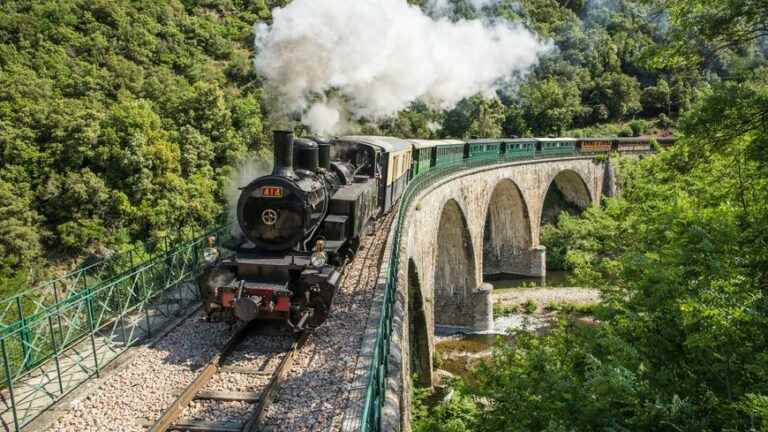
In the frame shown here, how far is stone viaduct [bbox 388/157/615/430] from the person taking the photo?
12977mm

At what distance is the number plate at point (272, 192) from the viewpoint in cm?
771

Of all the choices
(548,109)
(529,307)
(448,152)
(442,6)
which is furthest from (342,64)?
(442,6)

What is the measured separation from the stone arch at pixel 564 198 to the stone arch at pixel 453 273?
19.4 meters

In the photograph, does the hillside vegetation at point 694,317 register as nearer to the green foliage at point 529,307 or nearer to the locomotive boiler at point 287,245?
the locomotive boiler at point 287,245

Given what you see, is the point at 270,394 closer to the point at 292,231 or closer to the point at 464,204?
the point at 292,231

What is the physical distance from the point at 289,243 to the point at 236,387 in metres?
2.48

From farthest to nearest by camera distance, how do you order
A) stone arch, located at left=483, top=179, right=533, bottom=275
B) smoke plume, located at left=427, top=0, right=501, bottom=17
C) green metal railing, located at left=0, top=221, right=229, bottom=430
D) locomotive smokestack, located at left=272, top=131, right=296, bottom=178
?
smoke plume, located at left=427, top=0, right=501, bottom=17 → stone arch, located at left=483, top=179, right=533, bottom=275 → locomotive smokestack, located at left=272, top=131, right=296, bottom=178 → green metal railing, located at left=0, top=221, right=229, bottom=430

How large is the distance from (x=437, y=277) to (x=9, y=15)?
39.1m

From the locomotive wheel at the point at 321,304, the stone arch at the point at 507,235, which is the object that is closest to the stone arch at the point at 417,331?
the locomotive wheel at the point at 321,304

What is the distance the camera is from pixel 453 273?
920 inches

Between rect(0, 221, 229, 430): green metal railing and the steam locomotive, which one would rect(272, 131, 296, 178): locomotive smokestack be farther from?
rect(0, 221, 229, 430): green metal railing

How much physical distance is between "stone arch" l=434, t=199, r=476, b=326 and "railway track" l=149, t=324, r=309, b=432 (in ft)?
51.7

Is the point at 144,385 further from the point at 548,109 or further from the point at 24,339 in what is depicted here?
the point at 548,109

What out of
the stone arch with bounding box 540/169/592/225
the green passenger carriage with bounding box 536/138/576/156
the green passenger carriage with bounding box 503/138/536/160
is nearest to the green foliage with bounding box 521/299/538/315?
the green passenger carriage with bounding box 503/138/536/160
